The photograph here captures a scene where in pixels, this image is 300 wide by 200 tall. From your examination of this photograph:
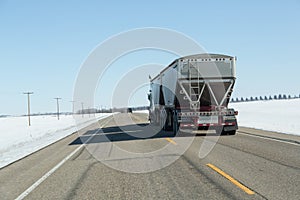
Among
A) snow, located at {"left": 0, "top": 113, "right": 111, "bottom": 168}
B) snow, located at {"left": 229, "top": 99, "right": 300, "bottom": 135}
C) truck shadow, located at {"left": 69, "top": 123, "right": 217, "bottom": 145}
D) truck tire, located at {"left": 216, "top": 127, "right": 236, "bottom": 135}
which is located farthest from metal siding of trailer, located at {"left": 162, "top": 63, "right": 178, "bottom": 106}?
snow, located at {"left": 0, "top": 113, "right": 111, "bottom": 168}

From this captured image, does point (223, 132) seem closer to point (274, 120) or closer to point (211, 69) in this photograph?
point (211, 69)

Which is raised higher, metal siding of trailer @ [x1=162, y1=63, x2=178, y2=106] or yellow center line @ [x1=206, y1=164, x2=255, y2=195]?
metal siding of trailer @ [x1=162, y1=63, x2=178, y2=106]

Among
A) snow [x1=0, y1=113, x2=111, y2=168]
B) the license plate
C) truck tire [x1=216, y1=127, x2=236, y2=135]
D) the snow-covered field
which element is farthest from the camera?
truck tire [x1=216, y1=127, x2=236, y2=135]

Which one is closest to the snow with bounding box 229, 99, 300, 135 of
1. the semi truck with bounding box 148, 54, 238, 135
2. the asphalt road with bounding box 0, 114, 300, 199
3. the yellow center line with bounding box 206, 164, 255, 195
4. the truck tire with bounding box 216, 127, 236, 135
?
the truck tire with bounding box 216, 127, 236, 135

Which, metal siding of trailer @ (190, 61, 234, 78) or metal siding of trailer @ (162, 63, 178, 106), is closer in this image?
metal siding of trailer @ (190, 61, 234, 78)

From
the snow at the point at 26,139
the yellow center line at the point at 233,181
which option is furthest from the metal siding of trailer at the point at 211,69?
the yellow center line at the point at 233,181

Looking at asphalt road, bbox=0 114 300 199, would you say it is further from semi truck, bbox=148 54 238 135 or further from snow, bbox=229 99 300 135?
snow, bbox=229 99 300 135

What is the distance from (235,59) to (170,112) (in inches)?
208

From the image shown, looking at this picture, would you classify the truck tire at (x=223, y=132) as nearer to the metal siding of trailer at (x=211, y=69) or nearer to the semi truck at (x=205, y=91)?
the semi truck at (x=205, y=91)

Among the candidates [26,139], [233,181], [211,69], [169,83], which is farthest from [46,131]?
[233,181]

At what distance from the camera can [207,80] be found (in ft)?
53.8

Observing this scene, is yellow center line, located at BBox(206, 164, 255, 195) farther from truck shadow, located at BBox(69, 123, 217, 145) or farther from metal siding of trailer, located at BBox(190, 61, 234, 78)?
metal siding of trailer, located at BBox(190, 61, 234, 78)

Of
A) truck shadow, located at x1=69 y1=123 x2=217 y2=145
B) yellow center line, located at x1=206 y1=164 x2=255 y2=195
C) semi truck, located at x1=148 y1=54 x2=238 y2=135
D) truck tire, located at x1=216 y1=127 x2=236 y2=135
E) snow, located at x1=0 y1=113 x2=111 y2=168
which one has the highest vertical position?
semi truck, located at x1=148 y1=54 x2=238 y2=135

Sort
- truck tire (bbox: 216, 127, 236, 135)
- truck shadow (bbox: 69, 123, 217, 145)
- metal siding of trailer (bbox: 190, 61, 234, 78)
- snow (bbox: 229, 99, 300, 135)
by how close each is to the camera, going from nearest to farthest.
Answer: metal siding of trailer (bbox: 190, 61, 234, 78) < truck tire (bbox: 216, 127, 236, 135) < truck shadow (bbox: 69, 123, 217, 145) < snow (bbox: 229, 99, 300, 135)
